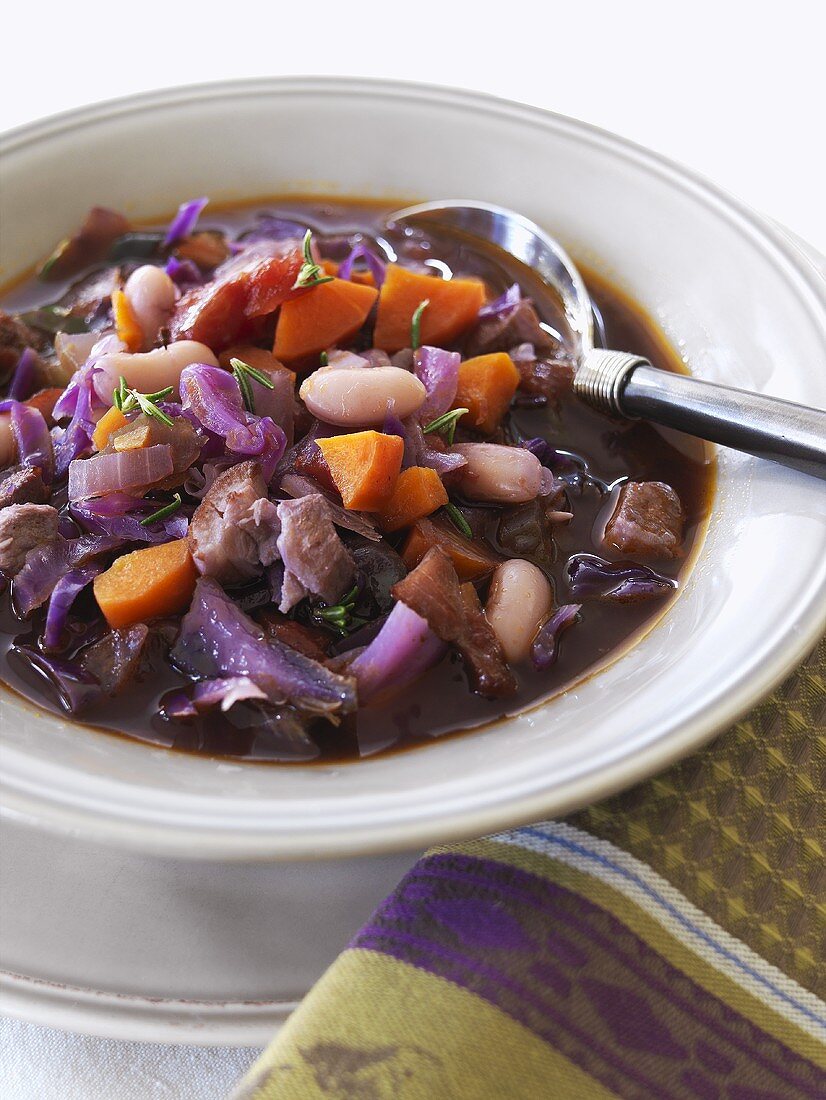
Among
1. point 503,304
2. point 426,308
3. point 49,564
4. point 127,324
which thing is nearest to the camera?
point 49,564

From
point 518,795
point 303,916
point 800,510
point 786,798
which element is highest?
point 800,510

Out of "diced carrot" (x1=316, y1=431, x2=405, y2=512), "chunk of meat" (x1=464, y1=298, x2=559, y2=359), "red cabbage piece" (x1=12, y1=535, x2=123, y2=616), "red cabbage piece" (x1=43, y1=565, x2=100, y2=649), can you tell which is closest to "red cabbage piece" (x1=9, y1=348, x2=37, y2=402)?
"red cabbage piece" (x1=12, y1=535, x2=123, y2=616)

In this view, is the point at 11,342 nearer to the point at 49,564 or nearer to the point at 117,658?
the point at 49,564

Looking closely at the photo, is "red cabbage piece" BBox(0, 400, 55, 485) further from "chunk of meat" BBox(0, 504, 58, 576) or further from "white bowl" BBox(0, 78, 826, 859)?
"white bowl" BBox(0, 78, 826, 859)

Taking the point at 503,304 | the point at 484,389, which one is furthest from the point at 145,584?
the point at 503,304

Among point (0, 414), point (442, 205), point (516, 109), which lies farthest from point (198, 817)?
point (516, 109)

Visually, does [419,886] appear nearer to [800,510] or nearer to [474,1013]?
[474,1013]
